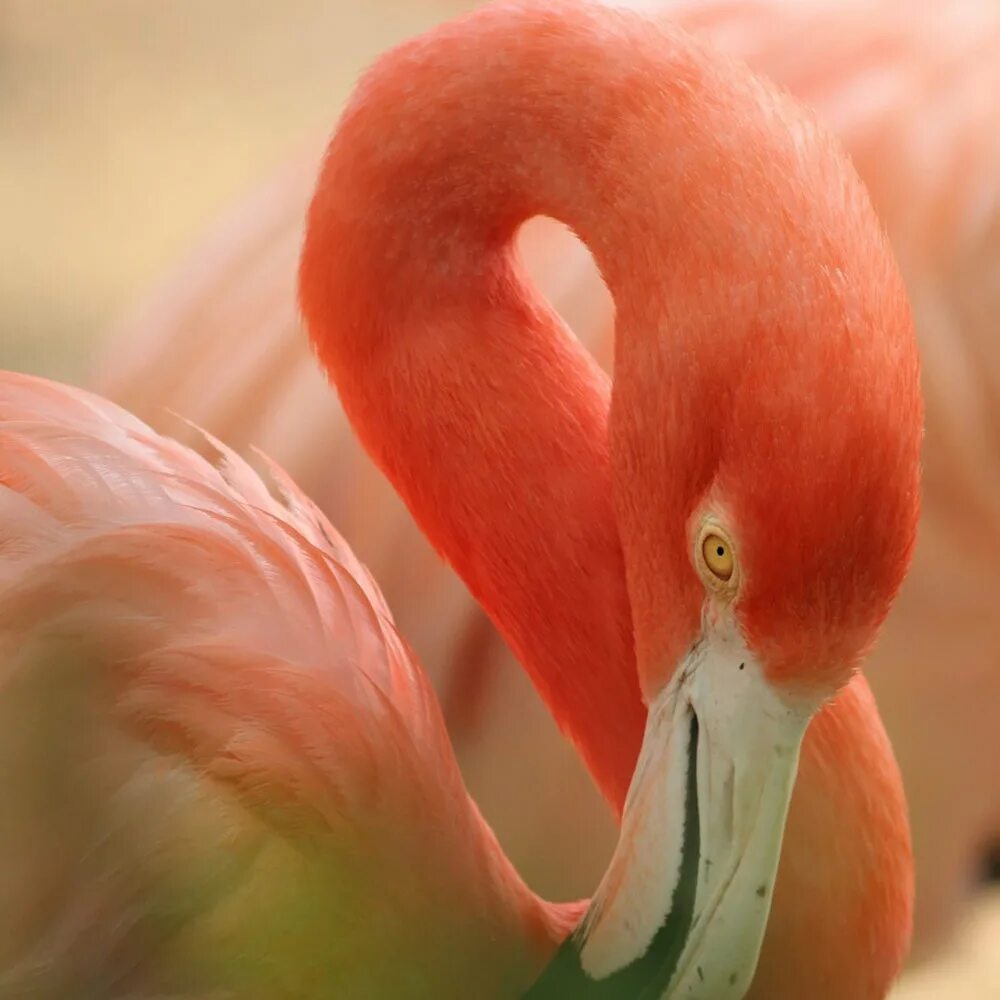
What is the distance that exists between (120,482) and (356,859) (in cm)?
26

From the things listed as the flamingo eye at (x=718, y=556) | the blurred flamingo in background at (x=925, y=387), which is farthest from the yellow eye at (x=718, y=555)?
the blurred flamingo in background at (x=925, y=387)

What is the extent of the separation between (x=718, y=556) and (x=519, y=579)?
20 cm

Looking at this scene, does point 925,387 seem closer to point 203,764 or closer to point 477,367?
point 477,367

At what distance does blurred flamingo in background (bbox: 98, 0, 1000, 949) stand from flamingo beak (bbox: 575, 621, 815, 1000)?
27cm

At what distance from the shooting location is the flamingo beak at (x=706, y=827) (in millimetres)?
679

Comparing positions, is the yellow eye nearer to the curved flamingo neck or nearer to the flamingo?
the flamingo

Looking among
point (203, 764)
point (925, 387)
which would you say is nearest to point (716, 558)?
point (203, 764)

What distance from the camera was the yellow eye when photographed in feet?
2.15

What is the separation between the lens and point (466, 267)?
809mm

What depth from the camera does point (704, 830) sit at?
694 mm

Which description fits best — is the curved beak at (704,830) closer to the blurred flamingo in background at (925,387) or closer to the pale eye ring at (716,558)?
the pale eye ring at (716,558)

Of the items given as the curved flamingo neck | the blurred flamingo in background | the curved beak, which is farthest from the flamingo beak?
the blurred flamingo in background

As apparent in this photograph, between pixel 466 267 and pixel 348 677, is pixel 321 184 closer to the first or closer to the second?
pixel 466 267

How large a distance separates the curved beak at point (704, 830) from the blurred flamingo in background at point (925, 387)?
0.27 metres
